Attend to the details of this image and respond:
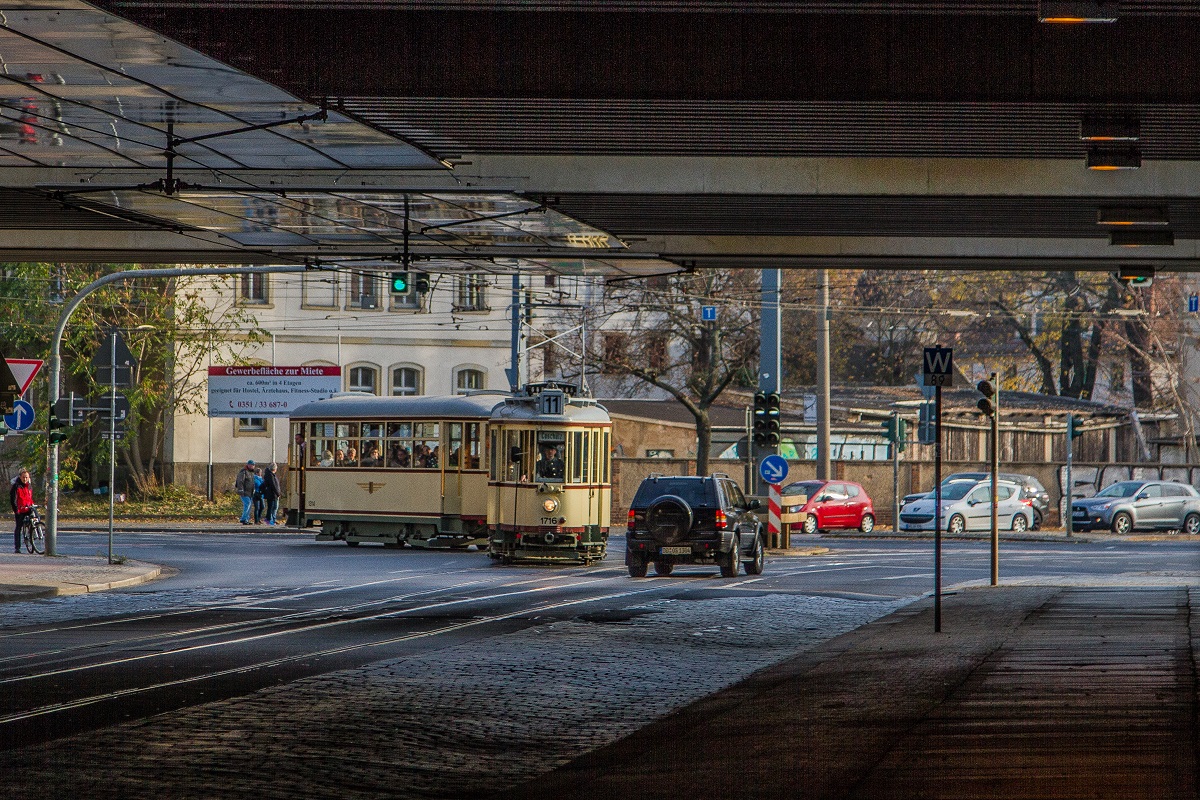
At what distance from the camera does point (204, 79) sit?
12.6 m

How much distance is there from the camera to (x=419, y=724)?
10734mm

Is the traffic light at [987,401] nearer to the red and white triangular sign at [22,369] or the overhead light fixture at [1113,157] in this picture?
the overhead light fixture at [1113,157]

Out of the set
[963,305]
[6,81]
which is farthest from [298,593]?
[963,305]

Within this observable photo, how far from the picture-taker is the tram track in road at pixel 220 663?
36.7 feet

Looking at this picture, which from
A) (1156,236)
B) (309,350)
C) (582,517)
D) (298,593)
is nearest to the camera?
(1156,236)

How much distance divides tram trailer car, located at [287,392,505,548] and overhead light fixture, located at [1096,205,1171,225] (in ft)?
54.0

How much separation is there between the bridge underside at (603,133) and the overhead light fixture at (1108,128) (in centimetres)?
2

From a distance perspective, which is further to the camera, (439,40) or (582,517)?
(582,517)

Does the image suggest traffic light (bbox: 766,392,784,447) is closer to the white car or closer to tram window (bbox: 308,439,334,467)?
tram window (bbox: 308,439,334,467)

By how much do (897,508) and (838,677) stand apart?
33202 millimetres

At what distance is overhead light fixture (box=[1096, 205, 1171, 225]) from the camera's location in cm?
1847

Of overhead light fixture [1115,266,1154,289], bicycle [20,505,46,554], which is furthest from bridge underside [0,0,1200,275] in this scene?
bicycle [20,505,46,554]

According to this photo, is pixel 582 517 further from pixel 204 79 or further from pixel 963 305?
pixel 963 305

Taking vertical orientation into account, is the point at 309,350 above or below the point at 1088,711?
above
